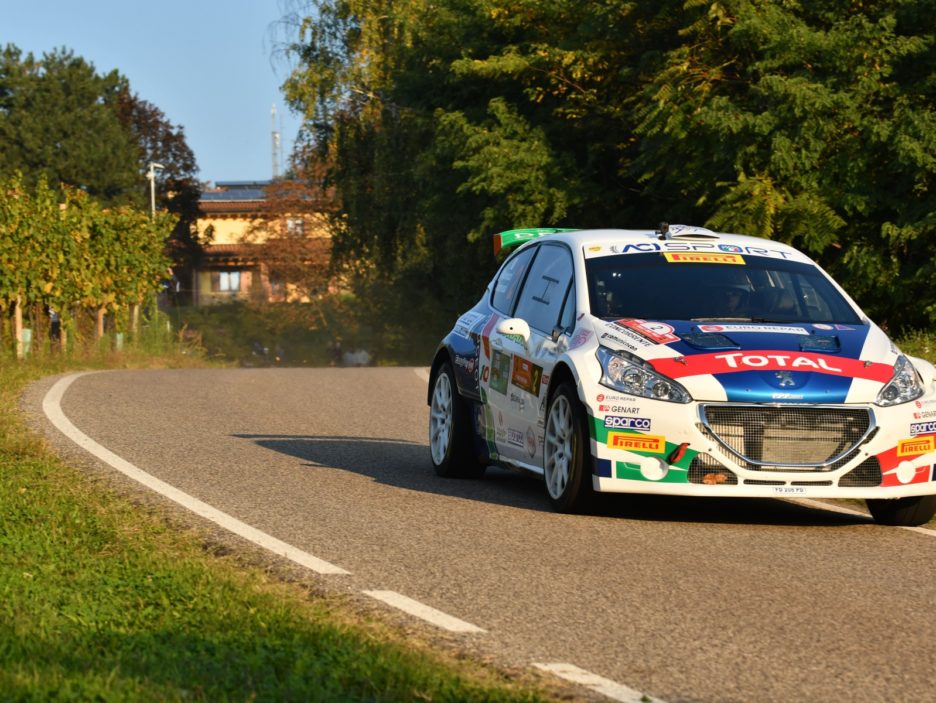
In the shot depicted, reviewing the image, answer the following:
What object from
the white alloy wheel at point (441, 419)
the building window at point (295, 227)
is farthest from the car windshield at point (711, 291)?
the building window at point (295, 227)

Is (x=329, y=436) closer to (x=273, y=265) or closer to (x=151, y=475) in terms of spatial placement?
(x=151, y=475)

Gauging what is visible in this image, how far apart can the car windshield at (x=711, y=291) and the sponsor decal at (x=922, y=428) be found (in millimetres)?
1135

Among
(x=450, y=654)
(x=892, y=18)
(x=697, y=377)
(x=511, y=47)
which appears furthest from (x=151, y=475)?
(x=511, y=47)

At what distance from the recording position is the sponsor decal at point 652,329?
9.28 metres

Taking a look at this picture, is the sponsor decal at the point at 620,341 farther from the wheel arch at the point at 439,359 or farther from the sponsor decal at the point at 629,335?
the wheel arch at the point at 439,359

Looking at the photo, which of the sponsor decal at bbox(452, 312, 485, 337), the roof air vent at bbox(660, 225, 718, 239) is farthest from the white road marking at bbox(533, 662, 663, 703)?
the sponsor decal at bbox(452, 312, 485, 337)

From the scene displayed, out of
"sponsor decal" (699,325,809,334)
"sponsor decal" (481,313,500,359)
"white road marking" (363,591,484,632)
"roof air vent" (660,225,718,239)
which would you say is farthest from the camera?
"sponsor decal" (481,313,500,359)

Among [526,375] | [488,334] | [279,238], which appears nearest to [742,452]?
[526,375]

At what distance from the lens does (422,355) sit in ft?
211

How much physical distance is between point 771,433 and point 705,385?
41cm

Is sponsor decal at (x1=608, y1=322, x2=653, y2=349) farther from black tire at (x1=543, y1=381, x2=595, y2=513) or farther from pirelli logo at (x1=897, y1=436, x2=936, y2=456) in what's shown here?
pirelli logo at (x1=897, y1=436, x2=936, y2=456)

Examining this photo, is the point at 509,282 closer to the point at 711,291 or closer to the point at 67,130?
the point at 711,291

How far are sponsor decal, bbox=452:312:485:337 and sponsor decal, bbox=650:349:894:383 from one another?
2892 millimetres

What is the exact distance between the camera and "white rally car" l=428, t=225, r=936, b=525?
8.91 metres
